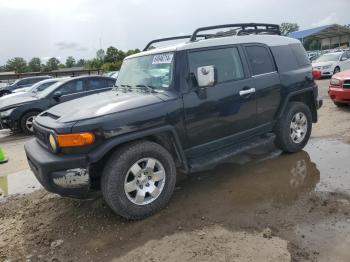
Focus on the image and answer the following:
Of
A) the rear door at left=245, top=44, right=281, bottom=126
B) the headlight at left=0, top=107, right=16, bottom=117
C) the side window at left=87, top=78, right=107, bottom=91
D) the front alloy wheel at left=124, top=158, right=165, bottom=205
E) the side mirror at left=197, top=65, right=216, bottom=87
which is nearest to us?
the front alloy wheel at left=124, top=158, right=165, bottom=205

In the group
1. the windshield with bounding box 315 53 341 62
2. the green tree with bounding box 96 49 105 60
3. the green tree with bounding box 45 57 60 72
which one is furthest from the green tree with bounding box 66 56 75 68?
the windshield with bounding box 315 53 341 62

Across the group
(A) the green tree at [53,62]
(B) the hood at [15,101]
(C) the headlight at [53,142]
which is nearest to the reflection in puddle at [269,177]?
(C) the headlight at [53,142]

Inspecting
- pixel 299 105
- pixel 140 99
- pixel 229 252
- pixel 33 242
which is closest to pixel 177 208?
pixel 229 252

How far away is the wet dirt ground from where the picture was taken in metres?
3.31

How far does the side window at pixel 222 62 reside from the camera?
15.0ft

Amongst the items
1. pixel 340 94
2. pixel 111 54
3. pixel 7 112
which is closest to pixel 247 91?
pixel 340 94

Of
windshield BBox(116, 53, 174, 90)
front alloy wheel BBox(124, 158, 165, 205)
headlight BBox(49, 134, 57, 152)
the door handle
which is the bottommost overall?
front alloy wheel BBox(124, 158, 165, 205)

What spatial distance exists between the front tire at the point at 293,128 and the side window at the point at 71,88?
6.69m

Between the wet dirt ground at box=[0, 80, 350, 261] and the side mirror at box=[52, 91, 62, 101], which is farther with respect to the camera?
the side mirror at box=[52, 91, 62, 101]

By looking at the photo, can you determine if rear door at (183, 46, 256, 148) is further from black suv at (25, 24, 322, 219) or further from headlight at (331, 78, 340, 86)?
headlight at (331, 78, 340, 86)

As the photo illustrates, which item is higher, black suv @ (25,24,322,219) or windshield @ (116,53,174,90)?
windshield @ (116,53,174,90)

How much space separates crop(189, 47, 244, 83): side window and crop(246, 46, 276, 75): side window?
27 cm

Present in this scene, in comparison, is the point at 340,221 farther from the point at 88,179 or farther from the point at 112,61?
the point at 112,61

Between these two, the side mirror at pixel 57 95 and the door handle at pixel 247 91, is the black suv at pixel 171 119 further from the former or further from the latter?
the side mirror at pixel 57 95
